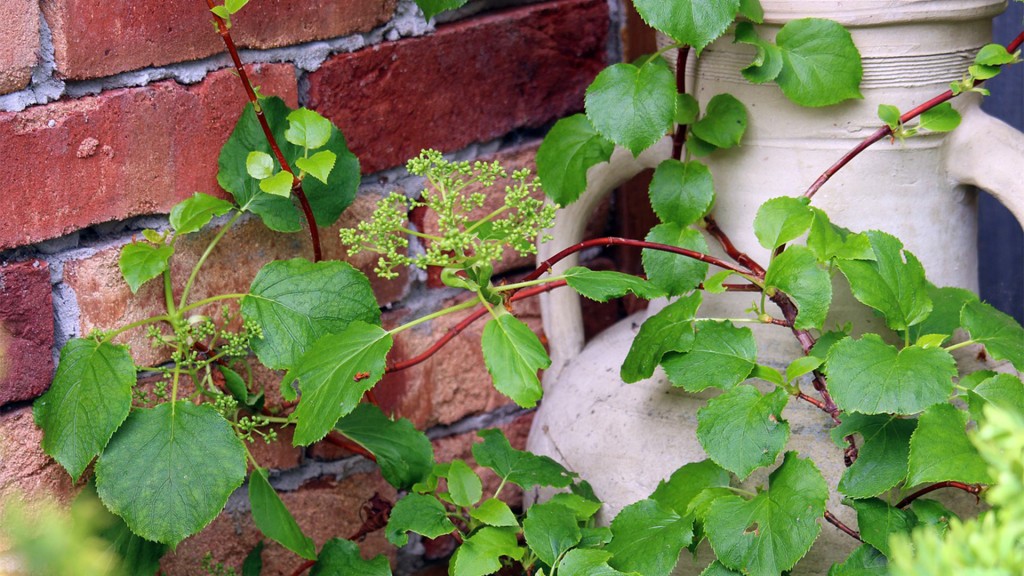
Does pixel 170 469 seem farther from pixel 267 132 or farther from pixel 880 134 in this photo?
pixel 880 134

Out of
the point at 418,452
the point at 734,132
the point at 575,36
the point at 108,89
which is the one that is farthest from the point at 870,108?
the point at 108,89

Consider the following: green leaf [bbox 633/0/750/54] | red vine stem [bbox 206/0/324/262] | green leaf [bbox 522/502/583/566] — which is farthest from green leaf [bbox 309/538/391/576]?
green leaf [bbox 633/0/750/54]

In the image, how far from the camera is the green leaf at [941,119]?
2.43ft

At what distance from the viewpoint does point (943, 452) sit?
0.60 m

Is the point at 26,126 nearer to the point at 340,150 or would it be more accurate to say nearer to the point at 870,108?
the point at 340,150

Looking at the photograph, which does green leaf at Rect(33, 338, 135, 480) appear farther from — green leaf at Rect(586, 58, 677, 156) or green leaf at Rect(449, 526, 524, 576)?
green leaf at Rect(586, 58, 677, 156)

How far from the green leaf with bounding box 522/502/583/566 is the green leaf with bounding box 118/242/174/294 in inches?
13.2

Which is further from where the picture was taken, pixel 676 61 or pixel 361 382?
pixel 676 61

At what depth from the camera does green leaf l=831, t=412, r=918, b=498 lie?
64 cm

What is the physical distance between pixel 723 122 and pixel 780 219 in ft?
0.37

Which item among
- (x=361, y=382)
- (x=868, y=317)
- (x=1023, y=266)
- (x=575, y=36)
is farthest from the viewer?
(x=1023, y=266)

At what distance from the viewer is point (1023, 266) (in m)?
1.37

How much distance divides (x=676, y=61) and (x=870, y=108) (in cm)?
17

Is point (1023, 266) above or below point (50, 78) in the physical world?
below
